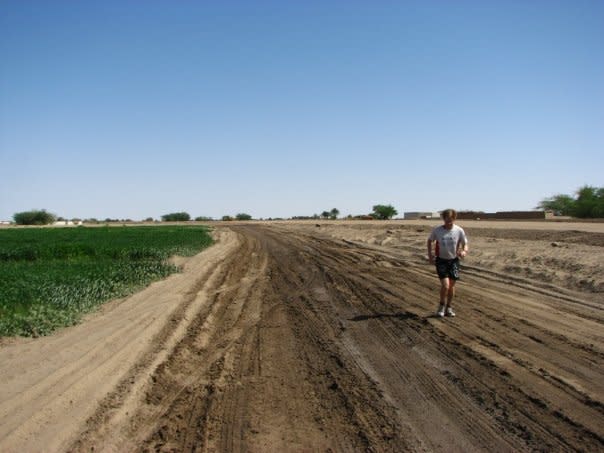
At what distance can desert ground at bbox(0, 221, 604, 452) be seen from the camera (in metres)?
4.58

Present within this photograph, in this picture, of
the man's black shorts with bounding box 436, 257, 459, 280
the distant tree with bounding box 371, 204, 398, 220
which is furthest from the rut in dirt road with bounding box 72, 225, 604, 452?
the distant tree with bounding box 371, 204, 398, 220

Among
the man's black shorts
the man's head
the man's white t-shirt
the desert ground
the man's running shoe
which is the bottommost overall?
the desert ground

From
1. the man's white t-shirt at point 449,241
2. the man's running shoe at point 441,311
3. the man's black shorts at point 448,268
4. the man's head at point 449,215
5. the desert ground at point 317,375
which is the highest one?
the man's head at point 449,215

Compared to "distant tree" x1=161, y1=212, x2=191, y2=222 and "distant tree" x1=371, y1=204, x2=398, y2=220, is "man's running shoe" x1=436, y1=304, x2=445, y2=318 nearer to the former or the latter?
"distant tree" x1=371, y1=204, x2=398, y2=220

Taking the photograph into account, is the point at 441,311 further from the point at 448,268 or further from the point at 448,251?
the point at 448,251

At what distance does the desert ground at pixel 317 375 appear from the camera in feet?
15.0

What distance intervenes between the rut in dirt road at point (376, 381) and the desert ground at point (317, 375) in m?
0.02

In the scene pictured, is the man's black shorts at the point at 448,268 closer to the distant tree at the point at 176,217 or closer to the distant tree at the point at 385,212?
the distant tree at the point at 385,212

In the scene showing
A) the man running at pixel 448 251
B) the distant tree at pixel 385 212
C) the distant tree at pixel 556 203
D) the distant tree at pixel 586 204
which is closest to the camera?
the man running at pixel 448 251

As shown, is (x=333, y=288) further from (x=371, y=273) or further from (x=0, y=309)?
(x=0, y=309)

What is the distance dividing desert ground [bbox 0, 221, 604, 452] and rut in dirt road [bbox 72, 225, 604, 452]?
0.9 inches

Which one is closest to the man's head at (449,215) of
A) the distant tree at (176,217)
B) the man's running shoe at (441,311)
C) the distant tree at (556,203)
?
the man's running shoe at (441,311)

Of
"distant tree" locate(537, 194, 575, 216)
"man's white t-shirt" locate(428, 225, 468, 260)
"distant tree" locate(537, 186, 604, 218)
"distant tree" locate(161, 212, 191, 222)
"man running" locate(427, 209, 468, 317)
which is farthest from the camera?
"distant tree" locate(161, 212, 191, 222)

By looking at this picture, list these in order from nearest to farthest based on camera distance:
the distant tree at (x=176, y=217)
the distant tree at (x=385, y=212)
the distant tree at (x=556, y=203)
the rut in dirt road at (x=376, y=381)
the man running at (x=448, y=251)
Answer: the rut in dirt road at (x=376, y=381), the man running at (x=448, y=251), the distant tree at (x=556, y=203), the distant tree at (x=385, y=212), the distant tree at (x=176, y=217)
